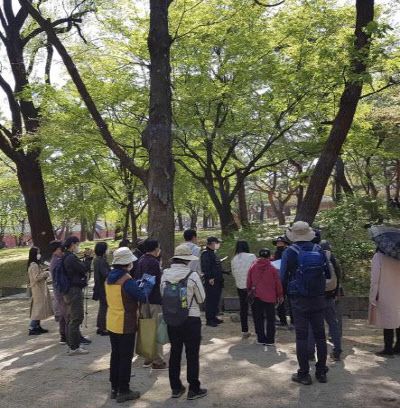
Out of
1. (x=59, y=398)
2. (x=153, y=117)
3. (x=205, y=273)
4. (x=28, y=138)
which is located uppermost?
(x=28, y=138)

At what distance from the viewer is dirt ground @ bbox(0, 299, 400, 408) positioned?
14.0 feet

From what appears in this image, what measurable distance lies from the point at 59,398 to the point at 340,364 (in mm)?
3188

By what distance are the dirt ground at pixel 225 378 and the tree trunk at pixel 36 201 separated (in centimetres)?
1000

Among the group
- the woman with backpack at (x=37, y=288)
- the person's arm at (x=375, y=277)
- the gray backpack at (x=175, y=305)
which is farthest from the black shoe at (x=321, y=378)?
the woman with backpack at (x=37, y=288)

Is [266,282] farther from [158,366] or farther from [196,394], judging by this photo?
[196,394]

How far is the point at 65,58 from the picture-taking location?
336 inches

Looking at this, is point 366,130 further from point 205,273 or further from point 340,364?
point 340,364

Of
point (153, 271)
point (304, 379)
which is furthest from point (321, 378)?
point (153, 271)

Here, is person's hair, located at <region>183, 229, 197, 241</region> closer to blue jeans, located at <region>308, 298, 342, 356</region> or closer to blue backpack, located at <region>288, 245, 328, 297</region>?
blue jeans, located at <region>308, 298, 342, 356</region>

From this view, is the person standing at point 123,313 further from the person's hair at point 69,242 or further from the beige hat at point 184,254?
the person's hair at point 69,242

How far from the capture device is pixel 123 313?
432 centimetres

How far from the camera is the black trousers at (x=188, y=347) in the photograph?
4.26m

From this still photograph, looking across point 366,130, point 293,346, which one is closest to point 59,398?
point 293,346

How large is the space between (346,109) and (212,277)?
431 centimetres
